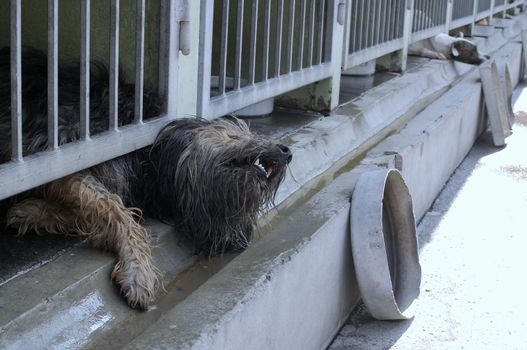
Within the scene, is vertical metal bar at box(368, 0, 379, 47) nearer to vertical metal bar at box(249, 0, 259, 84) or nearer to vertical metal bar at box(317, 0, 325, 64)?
vertical metal bar at box(317, 0, 325, 64)

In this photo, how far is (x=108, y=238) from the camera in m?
3.18

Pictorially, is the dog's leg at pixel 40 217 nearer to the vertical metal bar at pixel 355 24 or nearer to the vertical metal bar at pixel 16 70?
the vertical metal bar at pixel 16 70

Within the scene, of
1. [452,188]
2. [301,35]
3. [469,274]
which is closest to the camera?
[469,274]

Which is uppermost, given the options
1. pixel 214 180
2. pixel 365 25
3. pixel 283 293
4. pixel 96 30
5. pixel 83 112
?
pixel 96 30

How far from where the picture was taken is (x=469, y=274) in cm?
493

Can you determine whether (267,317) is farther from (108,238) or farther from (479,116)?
(479,116)

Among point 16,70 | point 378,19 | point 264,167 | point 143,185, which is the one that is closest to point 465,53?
point 378,19

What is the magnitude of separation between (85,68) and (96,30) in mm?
858

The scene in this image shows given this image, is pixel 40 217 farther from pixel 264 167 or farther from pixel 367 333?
pixel 367 333

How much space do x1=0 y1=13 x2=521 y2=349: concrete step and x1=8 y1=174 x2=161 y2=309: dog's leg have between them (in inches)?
2.7

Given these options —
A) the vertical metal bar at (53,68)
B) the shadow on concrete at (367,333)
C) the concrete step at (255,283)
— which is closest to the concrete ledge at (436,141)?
the concrete step at (255,283)

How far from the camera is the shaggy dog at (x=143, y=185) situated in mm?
3205

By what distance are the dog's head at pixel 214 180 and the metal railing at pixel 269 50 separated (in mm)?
685

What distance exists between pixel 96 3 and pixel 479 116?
17.6ft
